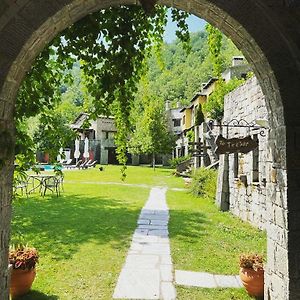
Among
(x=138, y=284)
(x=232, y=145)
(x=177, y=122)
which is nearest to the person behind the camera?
(x=138, y=284)

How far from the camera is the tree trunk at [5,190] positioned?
9.14 feet

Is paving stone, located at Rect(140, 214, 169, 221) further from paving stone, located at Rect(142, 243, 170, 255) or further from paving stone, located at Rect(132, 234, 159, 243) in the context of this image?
paving stone, located at Rect(142, 243, 170, 255)

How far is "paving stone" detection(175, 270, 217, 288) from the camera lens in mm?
4926

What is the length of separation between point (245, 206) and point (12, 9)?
853 centimetres

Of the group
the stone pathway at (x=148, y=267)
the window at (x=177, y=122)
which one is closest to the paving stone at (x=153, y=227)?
the stone pathway at (x=148, y=267)

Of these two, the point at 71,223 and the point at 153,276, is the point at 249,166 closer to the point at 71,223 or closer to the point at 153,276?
the point at 153,276

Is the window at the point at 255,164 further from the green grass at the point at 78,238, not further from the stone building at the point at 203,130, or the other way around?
the stone building at the point at 203,130

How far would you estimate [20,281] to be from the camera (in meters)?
4.28

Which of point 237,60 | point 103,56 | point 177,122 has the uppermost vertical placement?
point 237,60

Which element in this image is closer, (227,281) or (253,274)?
(253,274)

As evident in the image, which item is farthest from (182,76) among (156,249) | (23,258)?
(23,258)

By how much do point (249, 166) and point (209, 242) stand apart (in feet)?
9.42

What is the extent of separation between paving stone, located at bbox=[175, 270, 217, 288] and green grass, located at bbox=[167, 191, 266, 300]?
0.53 feet

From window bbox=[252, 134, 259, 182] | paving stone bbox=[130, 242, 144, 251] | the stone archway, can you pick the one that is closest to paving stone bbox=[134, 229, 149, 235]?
paving stone bbox=[130, 242, 144, 251]
